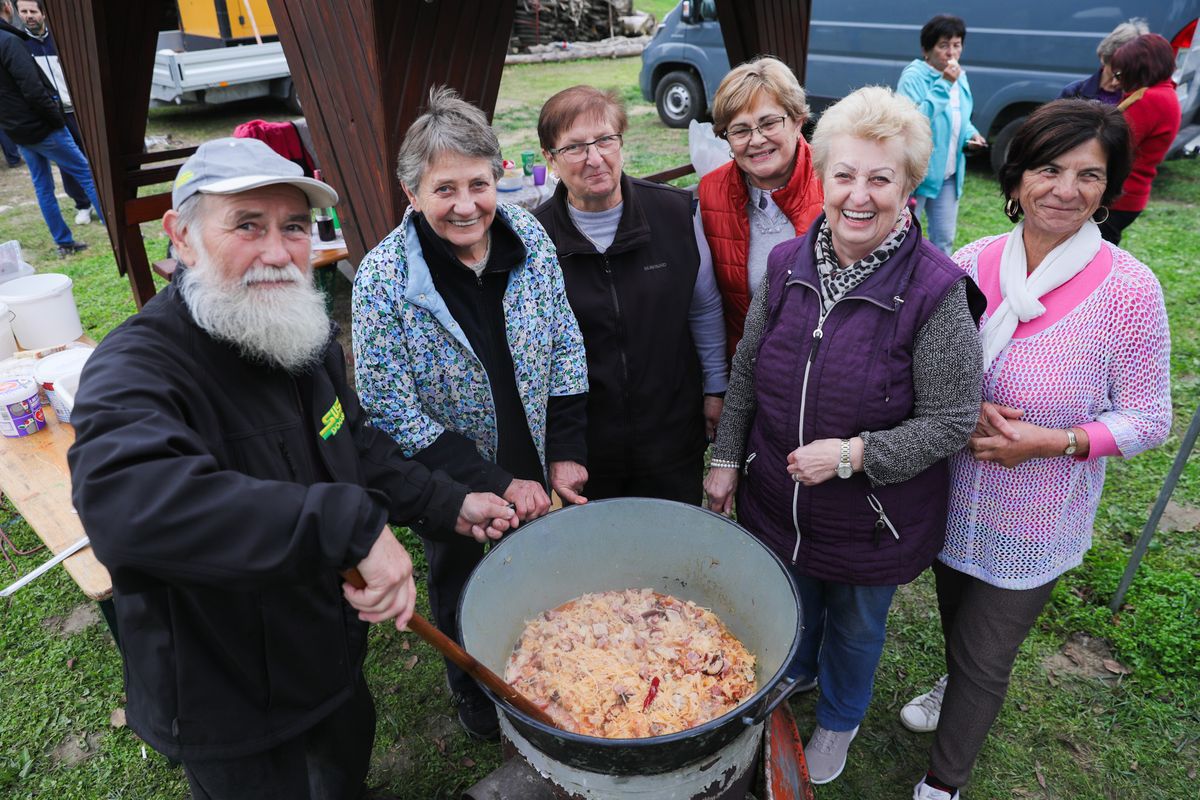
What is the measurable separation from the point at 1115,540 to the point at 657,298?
114 inches

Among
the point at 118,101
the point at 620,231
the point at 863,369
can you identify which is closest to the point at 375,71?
the point at 620,231

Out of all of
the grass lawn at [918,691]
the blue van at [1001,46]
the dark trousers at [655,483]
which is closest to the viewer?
the grass lawn at [918,691]

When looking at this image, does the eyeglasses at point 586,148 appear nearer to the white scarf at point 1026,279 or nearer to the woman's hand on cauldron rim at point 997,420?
the white scarf at point 1026,279

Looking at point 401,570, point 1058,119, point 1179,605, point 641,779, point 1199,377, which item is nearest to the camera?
point 401,570

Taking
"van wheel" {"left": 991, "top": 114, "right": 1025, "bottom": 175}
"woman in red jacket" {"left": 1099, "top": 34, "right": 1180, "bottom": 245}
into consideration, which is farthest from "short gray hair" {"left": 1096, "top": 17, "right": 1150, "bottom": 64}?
"van wheel" {"left": 991, "top": 114, "right": 1025, "bottom": 175}

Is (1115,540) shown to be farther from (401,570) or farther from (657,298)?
(401,570)

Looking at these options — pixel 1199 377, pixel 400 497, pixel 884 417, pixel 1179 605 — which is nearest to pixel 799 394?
pixel 884 417

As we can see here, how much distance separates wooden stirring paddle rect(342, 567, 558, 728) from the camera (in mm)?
→ 1522

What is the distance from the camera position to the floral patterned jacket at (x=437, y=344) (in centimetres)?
223

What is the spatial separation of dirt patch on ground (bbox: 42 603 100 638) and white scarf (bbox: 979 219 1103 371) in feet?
13.3

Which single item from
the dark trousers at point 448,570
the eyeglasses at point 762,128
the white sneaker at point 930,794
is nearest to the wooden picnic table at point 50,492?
the dark trousers at point 448,570

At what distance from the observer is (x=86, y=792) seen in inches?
112

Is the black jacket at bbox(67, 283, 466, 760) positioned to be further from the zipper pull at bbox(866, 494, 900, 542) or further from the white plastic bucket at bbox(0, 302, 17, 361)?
the white plastic bucket at bbox(0, 302, 17, 361)

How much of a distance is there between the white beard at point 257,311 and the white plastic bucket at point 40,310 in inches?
118
